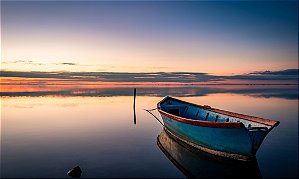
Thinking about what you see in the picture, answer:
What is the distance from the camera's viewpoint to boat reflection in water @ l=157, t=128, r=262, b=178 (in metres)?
10.4

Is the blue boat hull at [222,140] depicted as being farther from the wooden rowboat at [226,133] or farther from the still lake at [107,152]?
the still lake at [107,152]

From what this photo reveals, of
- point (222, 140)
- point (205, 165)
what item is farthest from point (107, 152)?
point (222, 140)

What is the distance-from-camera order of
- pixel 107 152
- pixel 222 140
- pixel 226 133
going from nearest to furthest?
pixel 226 133
pixel 222 140
pixel 107 152

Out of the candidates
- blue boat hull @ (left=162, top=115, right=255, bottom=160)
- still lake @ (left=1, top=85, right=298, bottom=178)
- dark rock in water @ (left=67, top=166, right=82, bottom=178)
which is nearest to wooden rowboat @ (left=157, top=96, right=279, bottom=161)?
blue boat hull @ (left=162, top=115, right=255, bottom=160)

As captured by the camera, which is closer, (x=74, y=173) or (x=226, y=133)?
(x=74, y=173)

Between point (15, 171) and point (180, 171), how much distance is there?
25.9 ft

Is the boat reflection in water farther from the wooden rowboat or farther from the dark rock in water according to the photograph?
the dark rock in water

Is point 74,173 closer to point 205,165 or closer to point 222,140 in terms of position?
point 205,165

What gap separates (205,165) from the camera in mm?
11344

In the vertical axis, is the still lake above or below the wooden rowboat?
below

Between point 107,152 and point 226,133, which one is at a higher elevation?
point 226,133

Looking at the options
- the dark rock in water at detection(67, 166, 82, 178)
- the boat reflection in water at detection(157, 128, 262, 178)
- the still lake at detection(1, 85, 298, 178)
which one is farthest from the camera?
the still lake at detection(1, 85, 298, 178)

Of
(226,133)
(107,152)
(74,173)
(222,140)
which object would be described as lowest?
(107,152)

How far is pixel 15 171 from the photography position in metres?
10.8
